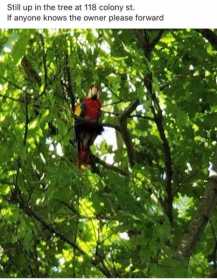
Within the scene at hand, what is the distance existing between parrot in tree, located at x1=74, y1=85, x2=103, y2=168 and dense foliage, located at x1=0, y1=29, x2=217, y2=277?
5.4 inches

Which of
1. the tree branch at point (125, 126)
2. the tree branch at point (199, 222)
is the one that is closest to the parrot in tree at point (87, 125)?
the tree branch at point (125, 126)

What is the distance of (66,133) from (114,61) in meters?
0.84

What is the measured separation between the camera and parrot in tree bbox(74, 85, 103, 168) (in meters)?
6.23

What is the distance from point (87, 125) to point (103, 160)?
158 cm

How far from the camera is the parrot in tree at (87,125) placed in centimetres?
623

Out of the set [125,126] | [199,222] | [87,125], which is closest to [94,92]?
[87,125]

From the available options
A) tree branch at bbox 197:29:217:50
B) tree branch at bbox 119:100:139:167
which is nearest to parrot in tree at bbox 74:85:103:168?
tree branch at bbox 119:100:139:167

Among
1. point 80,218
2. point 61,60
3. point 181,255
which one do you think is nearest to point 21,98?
point 61,60

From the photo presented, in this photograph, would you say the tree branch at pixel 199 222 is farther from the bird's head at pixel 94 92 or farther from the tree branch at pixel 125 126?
the bird's head at pixel 94 92

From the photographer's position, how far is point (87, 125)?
20.8 ft

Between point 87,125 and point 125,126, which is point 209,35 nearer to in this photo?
point 125,126
